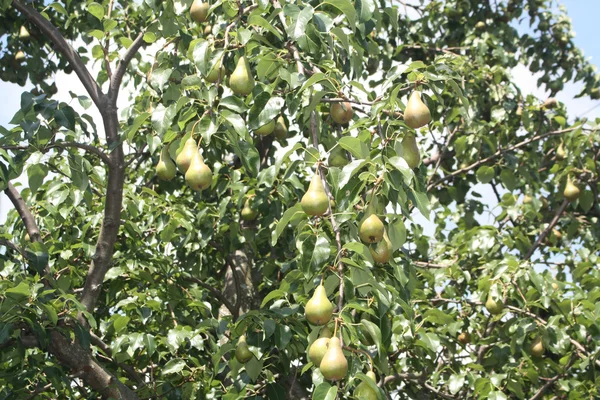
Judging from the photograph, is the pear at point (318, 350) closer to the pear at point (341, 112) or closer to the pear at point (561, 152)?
the pear at point (341, 112)

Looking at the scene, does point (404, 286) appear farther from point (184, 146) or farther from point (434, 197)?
point (434, 197)

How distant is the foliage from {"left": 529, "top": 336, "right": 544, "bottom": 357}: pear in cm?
7

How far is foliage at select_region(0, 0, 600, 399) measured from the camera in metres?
1.80

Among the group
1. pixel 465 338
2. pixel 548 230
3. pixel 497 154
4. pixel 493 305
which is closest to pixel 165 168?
pixel 493 305

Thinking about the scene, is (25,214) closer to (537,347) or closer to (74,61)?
(74,61)

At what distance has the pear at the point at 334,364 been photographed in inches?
57.9

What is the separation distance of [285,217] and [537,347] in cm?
166

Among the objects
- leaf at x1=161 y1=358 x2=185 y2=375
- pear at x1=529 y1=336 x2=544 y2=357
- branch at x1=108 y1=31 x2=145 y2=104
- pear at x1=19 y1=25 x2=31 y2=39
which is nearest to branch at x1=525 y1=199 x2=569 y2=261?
pear at x1=529 y1=336 x2=544 y2=357

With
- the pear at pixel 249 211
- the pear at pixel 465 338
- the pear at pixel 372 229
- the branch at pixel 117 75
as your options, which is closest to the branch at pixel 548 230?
the pear at pixel 465 338

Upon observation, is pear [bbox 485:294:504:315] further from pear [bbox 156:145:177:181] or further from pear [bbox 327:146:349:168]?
pear [bbox 156:145:177:181]

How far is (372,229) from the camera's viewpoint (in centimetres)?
162

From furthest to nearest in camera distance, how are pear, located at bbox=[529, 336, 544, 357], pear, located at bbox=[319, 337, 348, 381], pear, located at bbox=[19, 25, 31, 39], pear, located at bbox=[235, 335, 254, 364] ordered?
1. pear, located at bbox=[19, 25, 31, 39]
2. pear, located at bbox=[529, 336, 544, 357]
3. pear, located at bbox=[235, 335, 254, 364]
4. pear, located at bbox=[319, 337, 348, 381]

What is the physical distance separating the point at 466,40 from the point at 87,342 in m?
3.03

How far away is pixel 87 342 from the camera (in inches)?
91.9
